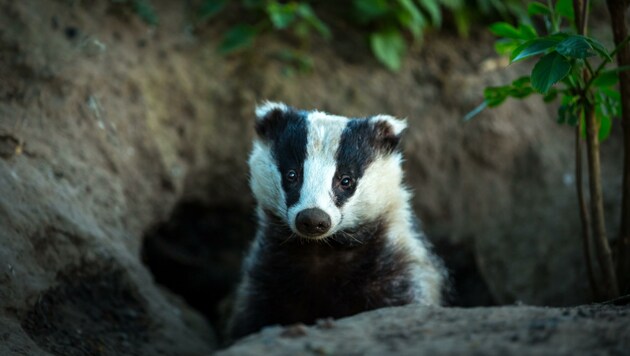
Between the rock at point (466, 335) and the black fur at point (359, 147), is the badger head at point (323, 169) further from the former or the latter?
the rock at point (466, 335)

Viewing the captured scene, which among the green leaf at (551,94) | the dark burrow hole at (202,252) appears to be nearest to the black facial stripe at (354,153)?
the green leaf at (551,94)

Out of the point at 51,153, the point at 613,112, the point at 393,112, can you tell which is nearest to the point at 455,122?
the point at 393,112

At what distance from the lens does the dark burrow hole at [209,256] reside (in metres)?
6.17

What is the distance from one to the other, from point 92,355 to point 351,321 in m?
1.66

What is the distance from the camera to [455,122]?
6199 mm

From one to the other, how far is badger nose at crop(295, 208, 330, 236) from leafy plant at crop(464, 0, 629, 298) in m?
1.26

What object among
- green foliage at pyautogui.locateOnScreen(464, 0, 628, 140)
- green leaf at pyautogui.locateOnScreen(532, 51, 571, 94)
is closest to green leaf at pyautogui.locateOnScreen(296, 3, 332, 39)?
green foliage at pyautogui.locateOnScreen(464, 0, 628, 140)

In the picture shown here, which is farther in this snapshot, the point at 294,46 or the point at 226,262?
the point at 226,262

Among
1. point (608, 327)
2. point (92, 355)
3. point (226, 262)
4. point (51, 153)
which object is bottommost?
point (608, 327)

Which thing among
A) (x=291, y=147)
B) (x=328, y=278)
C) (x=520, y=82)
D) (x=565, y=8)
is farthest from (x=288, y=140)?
(x=565, y=8)

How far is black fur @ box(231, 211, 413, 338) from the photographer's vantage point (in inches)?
165

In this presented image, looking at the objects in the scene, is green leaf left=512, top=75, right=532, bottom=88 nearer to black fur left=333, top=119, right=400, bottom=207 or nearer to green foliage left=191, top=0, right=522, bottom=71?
black fur left=333, top=119, right=400, bottom=207

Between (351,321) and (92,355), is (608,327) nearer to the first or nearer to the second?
(351,321)

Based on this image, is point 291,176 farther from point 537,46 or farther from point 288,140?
point 537,46
